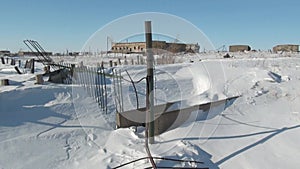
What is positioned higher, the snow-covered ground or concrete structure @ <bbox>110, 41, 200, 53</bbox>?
concrete structure @ <bbox>110, 41, 200, 53</bbox>

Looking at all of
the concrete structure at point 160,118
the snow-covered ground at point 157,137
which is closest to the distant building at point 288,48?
the snow-covered ground at point 157,137

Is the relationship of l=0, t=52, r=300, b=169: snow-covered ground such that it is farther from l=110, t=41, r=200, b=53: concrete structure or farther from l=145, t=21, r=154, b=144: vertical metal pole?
l=110, t=41, r=200, b=53: concrete structure

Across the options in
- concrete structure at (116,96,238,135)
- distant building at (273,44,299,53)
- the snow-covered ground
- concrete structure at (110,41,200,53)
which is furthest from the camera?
distant building at (273,44,299,53)

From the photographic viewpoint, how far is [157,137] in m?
2.77

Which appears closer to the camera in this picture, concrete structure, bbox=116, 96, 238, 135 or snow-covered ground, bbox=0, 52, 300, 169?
snow-covered ground, bbox=0, 52, 300, 169

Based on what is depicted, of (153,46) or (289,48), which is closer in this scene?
(153,46)

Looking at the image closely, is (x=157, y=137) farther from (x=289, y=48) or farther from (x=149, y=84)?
(x=289, y=48)

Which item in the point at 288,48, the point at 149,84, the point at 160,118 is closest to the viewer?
the point at 149,84

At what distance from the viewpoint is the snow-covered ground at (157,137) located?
7.74ft

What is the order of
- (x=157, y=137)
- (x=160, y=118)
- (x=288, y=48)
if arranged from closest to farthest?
(x=157, y=137) < (x=160, y=118) < (x=288, y=48)

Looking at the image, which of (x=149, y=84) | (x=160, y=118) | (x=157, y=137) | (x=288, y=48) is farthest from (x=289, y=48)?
(x=149, y=84)

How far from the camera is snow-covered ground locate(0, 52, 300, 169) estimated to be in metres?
2.36

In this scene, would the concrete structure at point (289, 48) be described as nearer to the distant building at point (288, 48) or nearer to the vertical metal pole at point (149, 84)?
the distant building at point (288, 48)

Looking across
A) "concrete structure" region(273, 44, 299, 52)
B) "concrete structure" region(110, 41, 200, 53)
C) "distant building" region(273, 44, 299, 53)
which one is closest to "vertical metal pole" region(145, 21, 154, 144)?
"concrete structure" region(110, 41, 200, 53)
